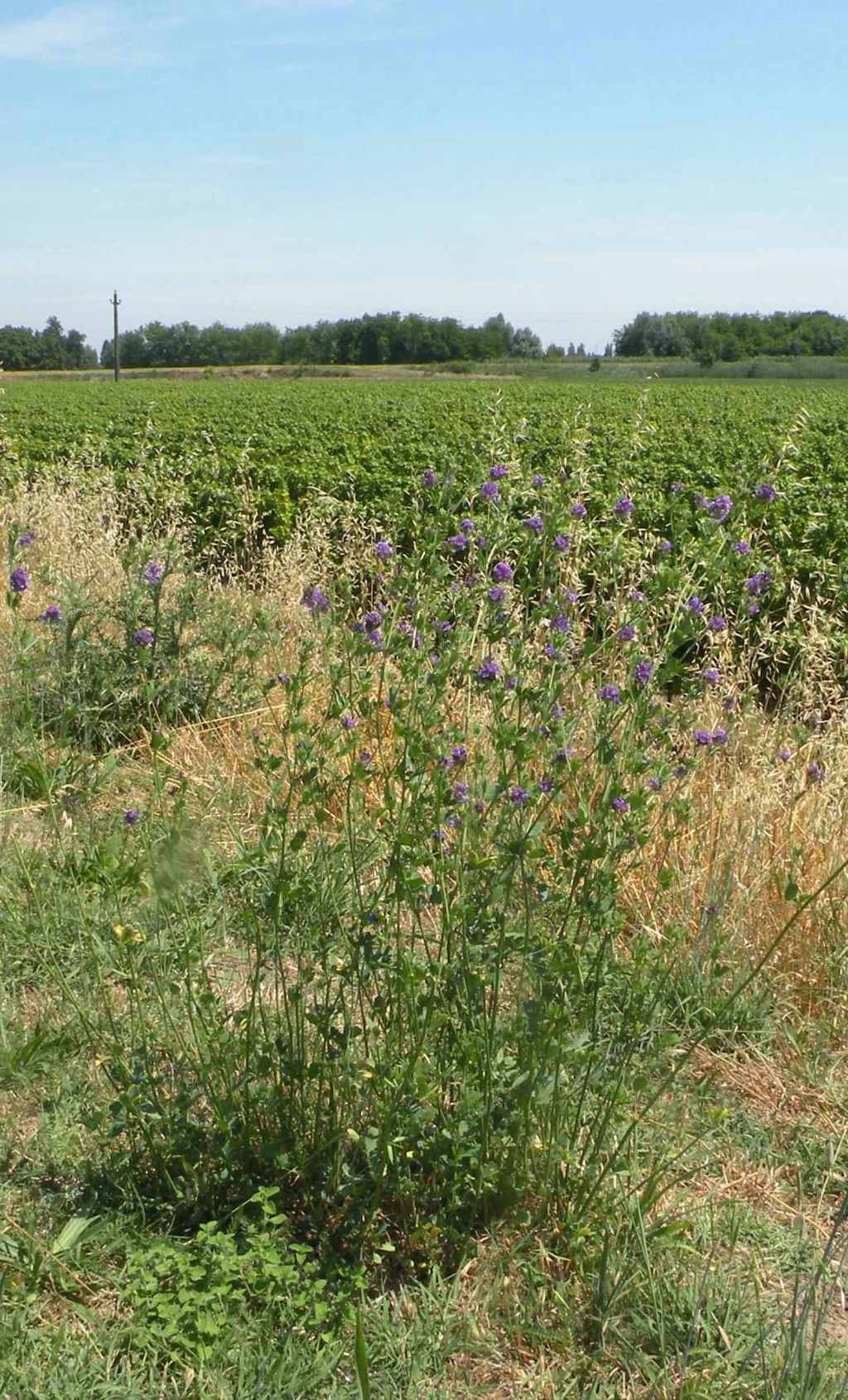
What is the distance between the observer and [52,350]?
240ft

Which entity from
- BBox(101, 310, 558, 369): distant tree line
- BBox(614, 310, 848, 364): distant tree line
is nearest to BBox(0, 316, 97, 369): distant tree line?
BBox(101, 310, 558, 369): distant tree line

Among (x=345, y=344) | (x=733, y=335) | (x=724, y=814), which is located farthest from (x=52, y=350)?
(x=724, y=814)

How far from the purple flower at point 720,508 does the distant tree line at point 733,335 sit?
68.7 metres

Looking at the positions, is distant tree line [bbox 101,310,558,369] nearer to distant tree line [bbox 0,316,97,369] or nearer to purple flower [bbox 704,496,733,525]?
distant tree line [bbox 0,316,97,369]

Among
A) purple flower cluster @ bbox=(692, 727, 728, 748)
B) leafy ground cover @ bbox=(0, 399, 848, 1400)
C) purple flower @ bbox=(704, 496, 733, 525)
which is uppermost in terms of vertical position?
purple flower @ bbox=(704, 496, 733, 525)

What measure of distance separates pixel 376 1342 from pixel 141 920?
1.32 m

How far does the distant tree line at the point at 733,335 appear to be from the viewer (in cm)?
6875

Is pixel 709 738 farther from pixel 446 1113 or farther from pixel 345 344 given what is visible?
pixel 345 344

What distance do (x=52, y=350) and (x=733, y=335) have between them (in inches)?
1601

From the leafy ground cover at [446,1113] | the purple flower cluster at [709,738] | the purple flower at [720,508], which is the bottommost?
Result: the leafy ground cover at [446,1113]

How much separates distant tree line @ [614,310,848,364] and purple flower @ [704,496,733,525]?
68.7 m

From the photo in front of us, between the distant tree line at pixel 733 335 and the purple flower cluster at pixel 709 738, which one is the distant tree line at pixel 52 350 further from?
the purple flower cluster at pixel 709 738

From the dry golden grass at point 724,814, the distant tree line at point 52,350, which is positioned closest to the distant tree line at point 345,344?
the distant tree line at point 52,350

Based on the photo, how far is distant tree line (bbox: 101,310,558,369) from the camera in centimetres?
7469
